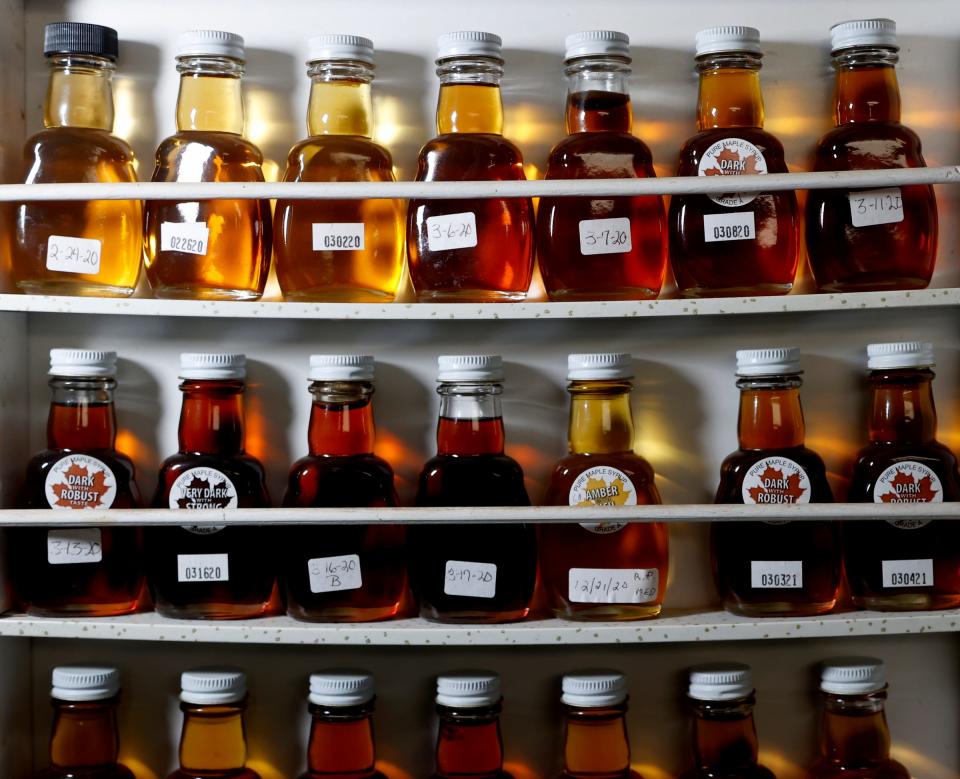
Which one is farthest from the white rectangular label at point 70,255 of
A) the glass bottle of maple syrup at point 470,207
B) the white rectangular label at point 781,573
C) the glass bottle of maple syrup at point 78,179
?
the white rectangular label at point 781,573

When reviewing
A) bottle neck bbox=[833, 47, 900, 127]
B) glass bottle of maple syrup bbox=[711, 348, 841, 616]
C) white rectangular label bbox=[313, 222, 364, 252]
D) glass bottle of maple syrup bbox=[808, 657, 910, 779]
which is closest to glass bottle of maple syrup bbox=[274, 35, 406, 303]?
white rectangular label bbox=[313, 222, 364, 252]

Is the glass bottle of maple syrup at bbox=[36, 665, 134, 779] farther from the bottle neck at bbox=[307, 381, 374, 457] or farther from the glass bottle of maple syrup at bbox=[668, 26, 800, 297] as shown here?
the glass bottle of maple syrup at bbox=[668, 26, 800, 297]

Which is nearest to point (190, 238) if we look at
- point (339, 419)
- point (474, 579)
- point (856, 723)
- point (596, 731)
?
point (339, 419)

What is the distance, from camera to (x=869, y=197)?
116 centimetres

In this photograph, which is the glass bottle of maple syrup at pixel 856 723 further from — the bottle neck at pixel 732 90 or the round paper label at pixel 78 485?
the round paper label at pixel 78 485

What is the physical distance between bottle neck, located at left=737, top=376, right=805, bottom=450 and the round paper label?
2.42 ft

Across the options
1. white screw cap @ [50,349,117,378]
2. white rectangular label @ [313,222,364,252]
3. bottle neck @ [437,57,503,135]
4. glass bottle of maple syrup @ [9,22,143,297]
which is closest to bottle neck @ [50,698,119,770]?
white screw cap @ [50,349,117,378]

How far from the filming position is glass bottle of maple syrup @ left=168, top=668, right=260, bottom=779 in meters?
1.17

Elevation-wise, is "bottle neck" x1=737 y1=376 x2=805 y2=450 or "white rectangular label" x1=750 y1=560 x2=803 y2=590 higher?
"bottle neck" x1=737 y1=376 x2=805 y2=450

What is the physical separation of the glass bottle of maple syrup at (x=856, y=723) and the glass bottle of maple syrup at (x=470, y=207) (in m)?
0.57

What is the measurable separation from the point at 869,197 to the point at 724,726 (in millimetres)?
622

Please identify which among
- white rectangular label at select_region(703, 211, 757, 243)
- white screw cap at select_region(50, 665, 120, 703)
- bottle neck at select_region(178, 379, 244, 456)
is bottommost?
white screw cap at select_region(50, 665, 120, 703)

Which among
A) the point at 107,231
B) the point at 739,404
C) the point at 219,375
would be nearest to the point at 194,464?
the point at 219,375

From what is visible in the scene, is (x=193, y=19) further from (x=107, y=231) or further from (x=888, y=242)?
(x=888, y=242)
